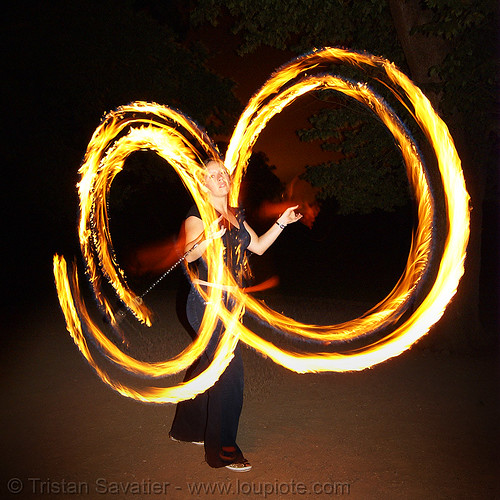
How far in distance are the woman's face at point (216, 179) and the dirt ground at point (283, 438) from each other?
2019 millimetres

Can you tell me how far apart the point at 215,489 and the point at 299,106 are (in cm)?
707

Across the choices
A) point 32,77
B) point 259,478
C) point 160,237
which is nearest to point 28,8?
point 32,77

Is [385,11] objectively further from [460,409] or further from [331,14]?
[460,409]

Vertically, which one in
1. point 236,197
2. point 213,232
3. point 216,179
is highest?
point 236,197

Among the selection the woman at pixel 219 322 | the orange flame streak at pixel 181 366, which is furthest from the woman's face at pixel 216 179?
the orange flame streak at pixel 181 366

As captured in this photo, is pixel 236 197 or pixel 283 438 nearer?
pixel 283 438

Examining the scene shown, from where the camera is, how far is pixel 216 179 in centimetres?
448

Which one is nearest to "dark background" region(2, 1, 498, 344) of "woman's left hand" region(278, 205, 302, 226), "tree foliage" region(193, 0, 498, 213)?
"tree foliage" region(193, 0, 498, 213)

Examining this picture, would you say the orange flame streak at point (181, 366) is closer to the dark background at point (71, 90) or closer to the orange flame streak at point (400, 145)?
the orange flame streak at point (400, 145)

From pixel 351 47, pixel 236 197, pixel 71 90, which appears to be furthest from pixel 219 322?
pixel 71 90

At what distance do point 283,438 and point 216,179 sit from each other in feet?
7.34

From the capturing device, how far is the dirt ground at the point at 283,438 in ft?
13.6
